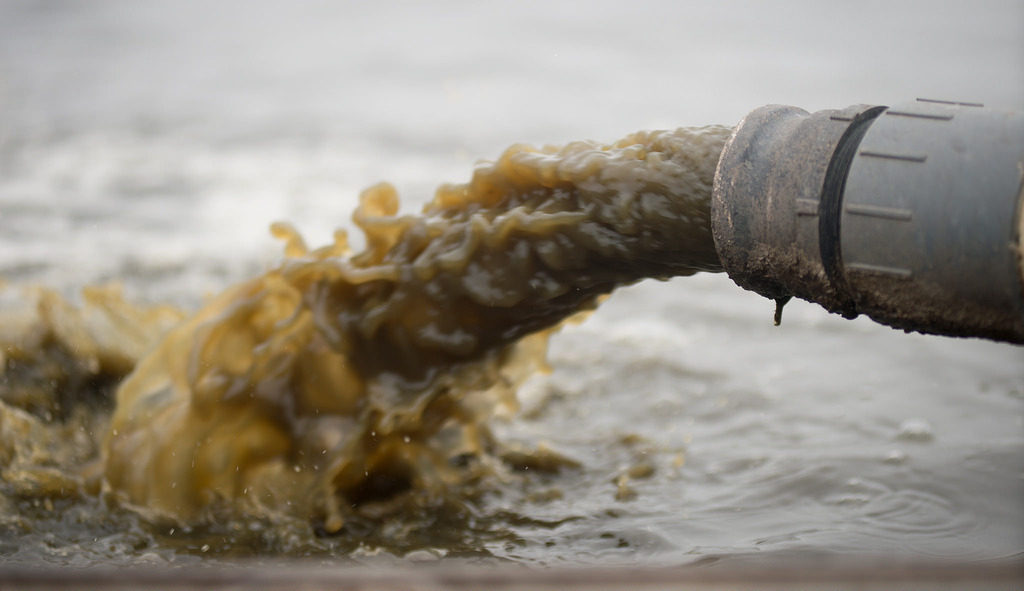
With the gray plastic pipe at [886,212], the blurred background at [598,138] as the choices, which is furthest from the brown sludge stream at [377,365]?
the blurred background at [598,138]

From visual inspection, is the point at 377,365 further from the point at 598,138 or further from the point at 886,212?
the point at 598,138

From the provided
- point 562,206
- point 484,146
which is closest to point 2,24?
point 484,146

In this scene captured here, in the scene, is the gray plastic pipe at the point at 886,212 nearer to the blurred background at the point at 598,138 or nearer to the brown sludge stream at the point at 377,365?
the brown sludge stream at the point at 377,365

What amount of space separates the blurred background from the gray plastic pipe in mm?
704

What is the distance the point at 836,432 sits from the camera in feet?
9.56

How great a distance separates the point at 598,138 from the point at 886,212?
168 inches

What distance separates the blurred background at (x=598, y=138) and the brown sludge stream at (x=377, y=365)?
0.40m

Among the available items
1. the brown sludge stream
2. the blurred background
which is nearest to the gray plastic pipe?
the brown sludge stream

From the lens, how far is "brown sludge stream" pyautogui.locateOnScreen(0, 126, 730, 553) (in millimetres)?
2195

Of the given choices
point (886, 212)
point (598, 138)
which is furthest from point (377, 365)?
point (598, 138)

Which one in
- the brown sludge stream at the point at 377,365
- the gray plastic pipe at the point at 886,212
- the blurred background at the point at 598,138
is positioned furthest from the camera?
the blurred background at the point at 598,138

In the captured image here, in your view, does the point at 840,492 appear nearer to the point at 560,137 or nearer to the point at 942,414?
the point at 942,414

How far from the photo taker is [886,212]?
5.44 feet

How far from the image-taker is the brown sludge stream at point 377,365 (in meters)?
2.20
